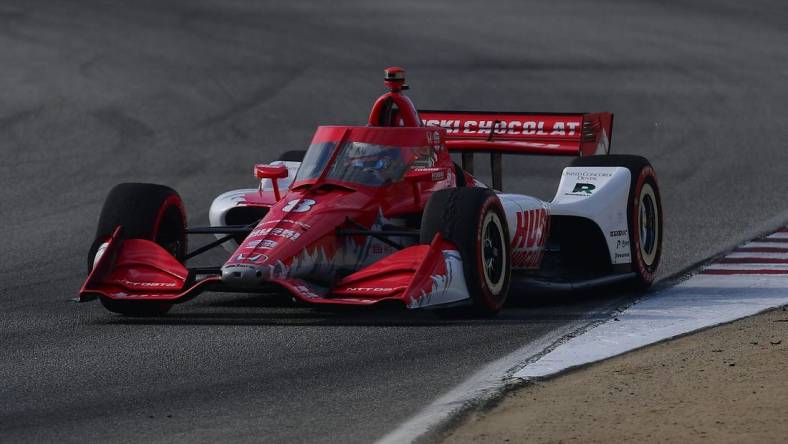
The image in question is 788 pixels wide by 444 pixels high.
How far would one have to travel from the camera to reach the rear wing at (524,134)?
11.6 metres

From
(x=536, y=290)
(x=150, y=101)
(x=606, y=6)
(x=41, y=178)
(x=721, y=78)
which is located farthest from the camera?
(x=606, y=6)

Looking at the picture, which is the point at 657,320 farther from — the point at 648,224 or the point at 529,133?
the point at 529,133

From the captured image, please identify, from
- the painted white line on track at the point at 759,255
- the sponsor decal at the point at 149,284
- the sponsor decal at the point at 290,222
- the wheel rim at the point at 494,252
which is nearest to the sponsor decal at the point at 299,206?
the sponsor decal at the point at 290,222

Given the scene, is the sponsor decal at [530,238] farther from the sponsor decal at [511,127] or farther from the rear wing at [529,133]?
the sponsor decal at [511,127]

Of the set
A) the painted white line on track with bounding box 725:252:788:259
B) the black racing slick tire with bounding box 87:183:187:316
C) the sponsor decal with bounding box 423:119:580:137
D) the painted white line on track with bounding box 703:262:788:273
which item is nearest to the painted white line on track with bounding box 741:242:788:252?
the painted white line on track with bounding box 725:252:788:259

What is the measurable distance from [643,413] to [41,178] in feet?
36.7

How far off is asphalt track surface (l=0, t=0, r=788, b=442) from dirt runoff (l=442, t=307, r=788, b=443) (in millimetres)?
516

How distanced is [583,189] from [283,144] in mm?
8194

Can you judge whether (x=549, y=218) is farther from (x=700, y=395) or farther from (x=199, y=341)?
(x=700, y=395)

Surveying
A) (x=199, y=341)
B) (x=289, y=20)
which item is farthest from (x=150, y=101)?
(x=199, y=341)

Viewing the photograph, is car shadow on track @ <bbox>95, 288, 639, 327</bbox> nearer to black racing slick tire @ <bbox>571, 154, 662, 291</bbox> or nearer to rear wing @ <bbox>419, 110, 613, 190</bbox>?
black racing slick tire @ <bbox>571, 154, 662, 291</bbox>

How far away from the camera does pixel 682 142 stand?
60.0 feet

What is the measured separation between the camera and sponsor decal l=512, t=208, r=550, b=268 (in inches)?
399

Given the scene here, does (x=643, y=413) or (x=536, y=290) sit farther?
(x=536, y=290)
